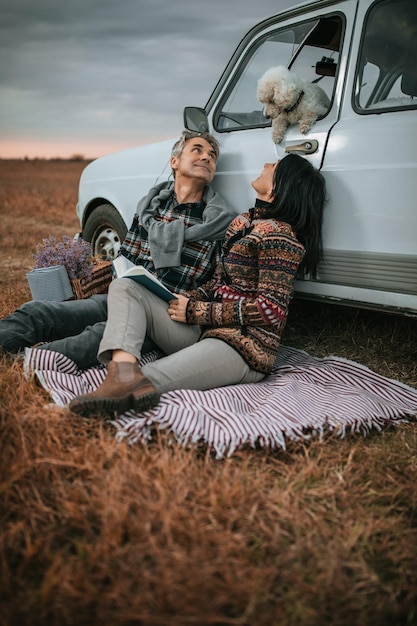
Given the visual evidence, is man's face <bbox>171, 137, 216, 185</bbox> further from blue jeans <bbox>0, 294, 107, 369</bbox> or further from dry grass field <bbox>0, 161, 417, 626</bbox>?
dry grass field <bbox>0, 161, 417, 626</bbox>

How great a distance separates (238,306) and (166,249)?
2.19 feet

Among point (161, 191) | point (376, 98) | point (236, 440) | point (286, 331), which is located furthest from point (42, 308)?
point (376, 98)

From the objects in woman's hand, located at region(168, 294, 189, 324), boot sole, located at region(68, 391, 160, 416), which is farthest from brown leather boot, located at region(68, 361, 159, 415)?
woman's hand, located at region(168, 294, 189, 324)

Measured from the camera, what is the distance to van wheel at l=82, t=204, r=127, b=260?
15.0ft

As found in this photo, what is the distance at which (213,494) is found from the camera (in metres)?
1.91

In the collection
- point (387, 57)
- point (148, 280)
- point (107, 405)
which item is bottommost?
point (107, 405)

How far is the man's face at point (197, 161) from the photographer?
340cm

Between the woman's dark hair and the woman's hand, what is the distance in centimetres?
65

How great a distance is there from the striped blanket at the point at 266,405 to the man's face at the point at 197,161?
1.09 m

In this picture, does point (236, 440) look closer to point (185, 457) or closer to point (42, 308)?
point (185, 457)

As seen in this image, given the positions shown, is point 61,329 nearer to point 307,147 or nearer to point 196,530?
point 307,147

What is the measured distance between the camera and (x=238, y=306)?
9.50 ft

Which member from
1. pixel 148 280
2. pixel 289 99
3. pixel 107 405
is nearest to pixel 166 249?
pixel 148 280

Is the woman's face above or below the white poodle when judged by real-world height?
below
